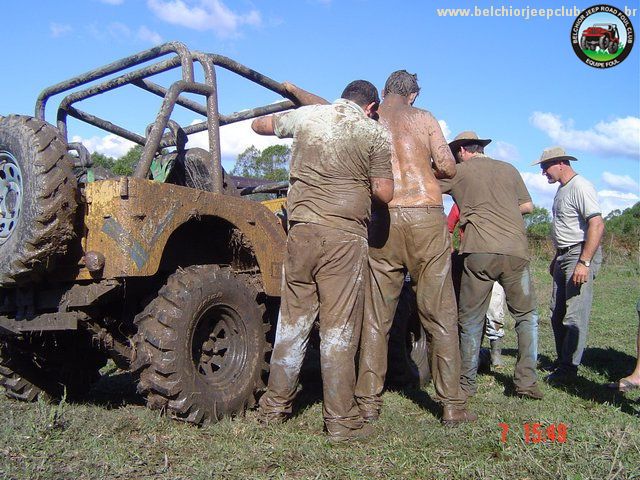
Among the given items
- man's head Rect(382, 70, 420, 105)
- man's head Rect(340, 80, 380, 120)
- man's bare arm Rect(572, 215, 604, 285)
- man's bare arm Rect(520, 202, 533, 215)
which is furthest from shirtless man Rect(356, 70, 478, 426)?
man's bare arm Rect(572, 215, 604, 285)

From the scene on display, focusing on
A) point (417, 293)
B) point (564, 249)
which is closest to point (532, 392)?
point (417, 293)

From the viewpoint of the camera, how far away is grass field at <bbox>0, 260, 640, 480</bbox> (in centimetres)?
322

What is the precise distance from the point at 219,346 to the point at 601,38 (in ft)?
20.8

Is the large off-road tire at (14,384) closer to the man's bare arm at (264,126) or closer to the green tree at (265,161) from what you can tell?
the man's bare arm at (264,126)

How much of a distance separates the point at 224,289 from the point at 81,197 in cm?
108

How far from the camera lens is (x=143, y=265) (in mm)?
3816

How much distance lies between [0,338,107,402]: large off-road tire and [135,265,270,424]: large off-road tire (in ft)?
3.35

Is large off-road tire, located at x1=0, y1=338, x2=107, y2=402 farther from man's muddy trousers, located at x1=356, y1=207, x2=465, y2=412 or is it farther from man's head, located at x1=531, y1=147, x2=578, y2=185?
man's head, located at x1=531, y1=147, x2=578, y2=185

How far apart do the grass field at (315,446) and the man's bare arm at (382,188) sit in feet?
4.66

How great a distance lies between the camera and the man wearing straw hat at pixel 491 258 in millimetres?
5039

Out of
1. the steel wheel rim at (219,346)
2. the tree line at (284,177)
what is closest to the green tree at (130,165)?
the steel wheel rim at (219,346)

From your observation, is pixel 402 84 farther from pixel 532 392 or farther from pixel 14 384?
pixel 14 384

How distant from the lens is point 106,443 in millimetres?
3588
